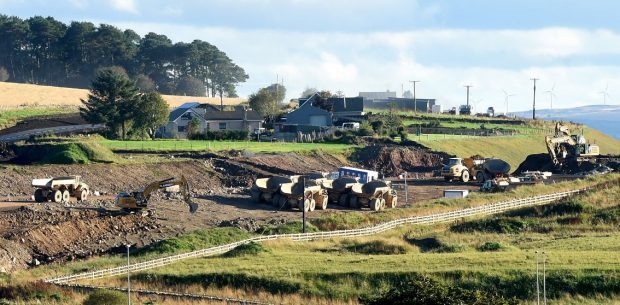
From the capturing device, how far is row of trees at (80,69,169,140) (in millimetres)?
120688

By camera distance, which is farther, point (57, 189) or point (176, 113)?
point (176, 113)

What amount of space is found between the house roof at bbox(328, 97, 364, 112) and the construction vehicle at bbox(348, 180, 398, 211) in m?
69.6

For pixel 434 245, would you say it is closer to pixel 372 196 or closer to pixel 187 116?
pixel 372 196

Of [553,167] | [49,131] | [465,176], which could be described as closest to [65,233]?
[465,176]

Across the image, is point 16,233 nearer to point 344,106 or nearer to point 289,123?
point 289,123

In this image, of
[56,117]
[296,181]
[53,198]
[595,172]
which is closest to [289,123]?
[56,117]

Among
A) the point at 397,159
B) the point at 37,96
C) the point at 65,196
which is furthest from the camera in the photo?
the point at 37,96

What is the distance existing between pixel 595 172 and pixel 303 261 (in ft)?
179

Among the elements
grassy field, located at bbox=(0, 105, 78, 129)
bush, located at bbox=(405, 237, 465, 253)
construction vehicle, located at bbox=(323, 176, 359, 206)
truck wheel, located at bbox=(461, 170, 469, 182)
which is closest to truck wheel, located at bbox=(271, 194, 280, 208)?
construction vehicle, located at bbox=(323, 176, 359, 206)

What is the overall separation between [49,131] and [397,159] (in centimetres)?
3463

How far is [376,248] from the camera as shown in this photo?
64.8m

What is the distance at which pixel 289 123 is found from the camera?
148875mm

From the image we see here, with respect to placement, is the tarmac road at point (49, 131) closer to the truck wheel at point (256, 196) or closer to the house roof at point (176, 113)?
the house roof at point (176, 113)

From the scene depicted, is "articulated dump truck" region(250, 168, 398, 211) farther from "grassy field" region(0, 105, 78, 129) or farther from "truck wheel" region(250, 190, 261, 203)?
"grassy field" region(0, 105, 78, 129)
